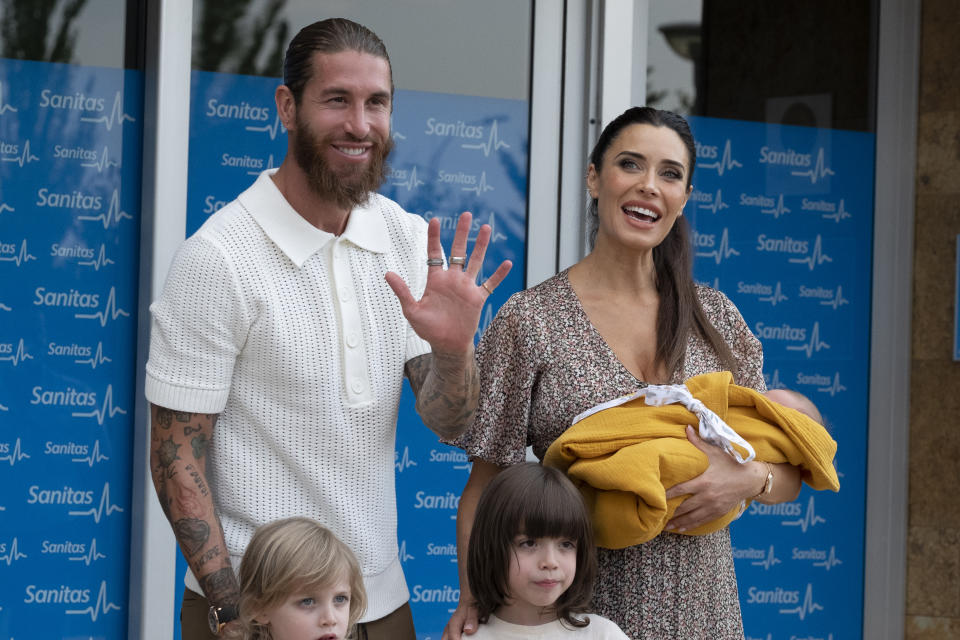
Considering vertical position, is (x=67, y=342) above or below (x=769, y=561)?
above

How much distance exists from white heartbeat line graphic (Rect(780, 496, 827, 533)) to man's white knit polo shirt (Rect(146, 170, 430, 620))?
A: 322cm

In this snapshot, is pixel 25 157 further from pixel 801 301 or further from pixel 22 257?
pixel 801 301

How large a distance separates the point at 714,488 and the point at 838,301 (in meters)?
3.12

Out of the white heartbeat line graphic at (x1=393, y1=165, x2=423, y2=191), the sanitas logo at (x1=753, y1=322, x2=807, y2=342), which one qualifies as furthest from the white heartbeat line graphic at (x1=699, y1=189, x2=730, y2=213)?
the white heartbeat line graphic at (x1=393, y1=165, x2=423, y2=191)

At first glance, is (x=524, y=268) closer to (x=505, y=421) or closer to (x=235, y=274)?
(x=505, y=421)

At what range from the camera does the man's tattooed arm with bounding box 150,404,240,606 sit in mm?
2275

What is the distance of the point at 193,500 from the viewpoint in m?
2.29

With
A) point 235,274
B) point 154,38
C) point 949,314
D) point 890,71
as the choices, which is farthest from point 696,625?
point 890,71

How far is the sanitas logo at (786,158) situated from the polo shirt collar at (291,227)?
3.11 metres

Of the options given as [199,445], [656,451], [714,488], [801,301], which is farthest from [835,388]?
[199,445]

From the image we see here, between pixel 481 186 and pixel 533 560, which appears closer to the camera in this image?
pixel 533 560

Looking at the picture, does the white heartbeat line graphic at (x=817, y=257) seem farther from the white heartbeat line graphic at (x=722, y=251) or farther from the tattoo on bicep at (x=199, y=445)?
the tattoo on bicep at (x=199, y=445)

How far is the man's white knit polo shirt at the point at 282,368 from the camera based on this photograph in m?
2.31

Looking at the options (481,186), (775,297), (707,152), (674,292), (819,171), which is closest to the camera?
(674,292)
